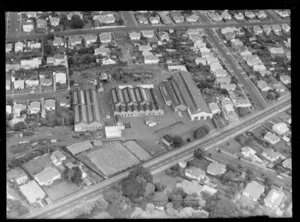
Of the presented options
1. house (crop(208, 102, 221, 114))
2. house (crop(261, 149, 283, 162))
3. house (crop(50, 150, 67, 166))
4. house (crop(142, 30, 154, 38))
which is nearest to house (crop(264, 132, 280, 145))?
house (crop(261, 149, 283, 162))

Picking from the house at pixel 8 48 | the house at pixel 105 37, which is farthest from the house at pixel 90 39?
the house at pixel 8 48

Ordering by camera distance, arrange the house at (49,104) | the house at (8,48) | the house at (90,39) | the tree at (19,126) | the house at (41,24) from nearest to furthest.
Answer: the tree at (19,126) → the house at (49,104) → the house at (8,48) → the house at (90,39) → the house at (41,24)

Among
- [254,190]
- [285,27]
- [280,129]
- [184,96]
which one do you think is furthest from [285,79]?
[254,190]

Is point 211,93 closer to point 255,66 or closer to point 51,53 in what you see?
point 255,66

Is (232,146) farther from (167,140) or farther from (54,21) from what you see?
(54,21)

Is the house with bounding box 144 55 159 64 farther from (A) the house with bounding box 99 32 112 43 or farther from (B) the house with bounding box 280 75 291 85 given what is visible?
(B) the house with bounding box 280 75 291 85

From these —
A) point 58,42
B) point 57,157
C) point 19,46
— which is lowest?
point 57,157

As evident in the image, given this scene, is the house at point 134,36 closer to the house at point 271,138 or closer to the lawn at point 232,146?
the lawn at point 232,146
